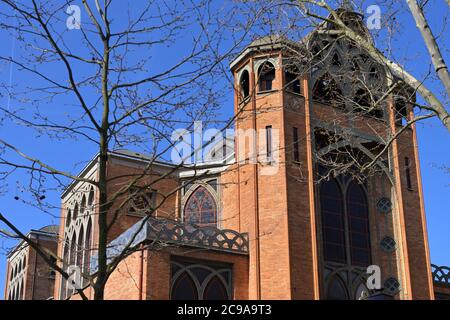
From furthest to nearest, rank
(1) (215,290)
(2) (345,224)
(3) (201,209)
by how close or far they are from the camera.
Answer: (3) (201,209), (2) (345,224), (1) (215,290)

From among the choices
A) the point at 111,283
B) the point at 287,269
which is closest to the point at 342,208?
the point at 287,269

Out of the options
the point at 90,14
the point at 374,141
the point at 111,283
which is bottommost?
the point at 111,283

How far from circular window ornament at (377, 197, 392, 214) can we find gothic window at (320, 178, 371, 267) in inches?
22.5

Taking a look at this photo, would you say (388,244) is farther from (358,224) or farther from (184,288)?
(184,288)

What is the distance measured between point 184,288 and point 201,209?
5894mm

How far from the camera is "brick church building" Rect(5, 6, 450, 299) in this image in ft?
66.3

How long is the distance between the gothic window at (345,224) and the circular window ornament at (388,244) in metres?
0.65

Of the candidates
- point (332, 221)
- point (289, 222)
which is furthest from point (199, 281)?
point (332, 221)

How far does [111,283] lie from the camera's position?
20906mm

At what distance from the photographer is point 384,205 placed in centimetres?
2428

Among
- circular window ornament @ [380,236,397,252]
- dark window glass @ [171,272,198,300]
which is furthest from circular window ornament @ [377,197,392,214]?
dark window glass @ [171,272,198,300]

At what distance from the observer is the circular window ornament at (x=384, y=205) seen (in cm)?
2414

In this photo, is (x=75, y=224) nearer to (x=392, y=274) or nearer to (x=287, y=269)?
(x=287, y=269)
